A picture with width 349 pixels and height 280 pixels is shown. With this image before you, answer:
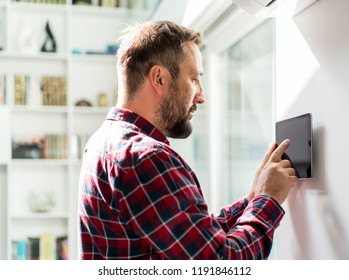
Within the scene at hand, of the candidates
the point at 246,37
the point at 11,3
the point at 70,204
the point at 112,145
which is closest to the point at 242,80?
the point at 246,37

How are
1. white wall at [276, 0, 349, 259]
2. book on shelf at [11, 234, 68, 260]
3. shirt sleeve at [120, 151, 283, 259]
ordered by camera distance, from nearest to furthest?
1. shirt sleeve at [120, 151, 283, 259]
2. white wall at [276, 0, 349, 259]
3. book on shelf at [11, 234, 68, 260]

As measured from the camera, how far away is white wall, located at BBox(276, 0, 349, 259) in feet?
4.57

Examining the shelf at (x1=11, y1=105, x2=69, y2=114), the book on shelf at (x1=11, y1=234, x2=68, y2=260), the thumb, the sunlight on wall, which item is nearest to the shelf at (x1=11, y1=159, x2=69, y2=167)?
the shelf at (x1=11, y1=105, x2=69, y2=114)

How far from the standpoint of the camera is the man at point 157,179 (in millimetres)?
1243

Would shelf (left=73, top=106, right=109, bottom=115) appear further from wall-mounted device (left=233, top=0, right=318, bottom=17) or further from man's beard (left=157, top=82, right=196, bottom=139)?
man's beard (left=157, top=82, right=196, bottom=139)

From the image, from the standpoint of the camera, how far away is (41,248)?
4410 mm

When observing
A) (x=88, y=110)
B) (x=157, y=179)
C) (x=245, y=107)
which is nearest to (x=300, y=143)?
(x=157, y=179)

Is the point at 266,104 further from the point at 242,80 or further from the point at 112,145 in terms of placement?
the point at 112,145

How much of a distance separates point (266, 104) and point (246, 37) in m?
0.39

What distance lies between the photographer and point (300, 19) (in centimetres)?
165

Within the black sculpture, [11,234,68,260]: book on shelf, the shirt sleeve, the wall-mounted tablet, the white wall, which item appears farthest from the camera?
the black sculpture

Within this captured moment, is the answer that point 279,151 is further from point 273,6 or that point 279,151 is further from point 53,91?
point 53,91

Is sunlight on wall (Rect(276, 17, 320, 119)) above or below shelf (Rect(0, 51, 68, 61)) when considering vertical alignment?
below

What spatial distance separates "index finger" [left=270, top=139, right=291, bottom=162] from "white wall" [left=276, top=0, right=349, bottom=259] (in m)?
0.09
